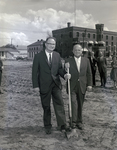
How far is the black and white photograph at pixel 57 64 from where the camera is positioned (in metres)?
3.33

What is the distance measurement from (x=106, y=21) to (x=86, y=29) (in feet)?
1.58

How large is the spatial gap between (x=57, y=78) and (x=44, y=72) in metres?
0.22

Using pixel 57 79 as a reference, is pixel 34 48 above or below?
above

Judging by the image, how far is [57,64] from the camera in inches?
139

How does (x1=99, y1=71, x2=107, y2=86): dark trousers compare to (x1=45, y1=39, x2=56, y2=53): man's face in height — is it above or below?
below

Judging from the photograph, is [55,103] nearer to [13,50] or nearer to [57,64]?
[57,64]

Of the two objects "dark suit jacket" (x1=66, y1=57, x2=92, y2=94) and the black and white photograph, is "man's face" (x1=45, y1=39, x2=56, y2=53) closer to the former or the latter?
the black and white photograph

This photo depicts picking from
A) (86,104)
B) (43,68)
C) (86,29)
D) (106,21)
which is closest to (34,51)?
(43,68)

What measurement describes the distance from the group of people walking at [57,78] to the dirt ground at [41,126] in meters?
0.24

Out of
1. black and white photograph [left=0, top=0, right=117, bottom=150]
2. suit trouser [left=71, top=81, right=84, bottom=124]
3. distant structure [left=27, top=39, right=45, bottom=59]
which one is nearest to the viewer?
black and white photograph [left=0, top=0, right=117, bottom=150]

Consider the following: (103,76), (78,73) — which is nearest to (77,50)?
(78,73)

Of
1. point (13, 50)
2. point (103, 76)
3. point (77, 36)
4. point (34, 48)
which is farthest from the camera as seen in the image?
point (103, 76)

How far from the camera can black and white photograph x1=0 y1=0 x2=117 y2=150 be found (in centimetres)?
333

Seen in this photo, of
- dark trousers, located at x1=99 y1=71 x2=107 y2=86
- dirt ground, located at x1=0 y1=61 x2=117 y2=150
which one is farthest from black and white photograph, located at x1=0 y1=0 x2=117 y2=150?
dark trousers, located at x1=99 y1=71 x2=107 y2=86
